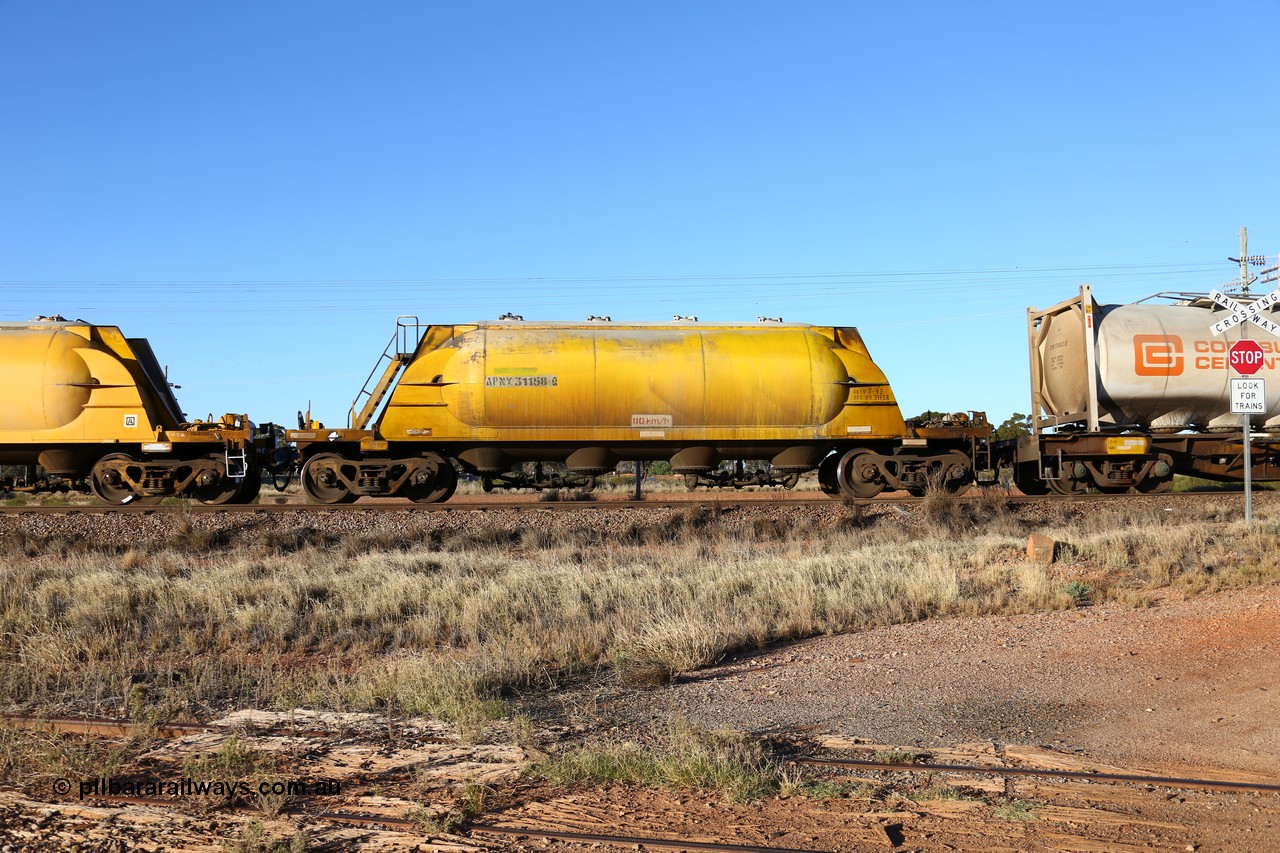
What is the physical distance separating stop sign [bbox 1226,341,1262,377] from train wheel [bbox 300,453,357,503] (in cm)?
1430

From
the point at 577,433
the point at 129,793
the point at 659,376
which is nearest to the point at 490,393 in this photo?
the point at 577,433

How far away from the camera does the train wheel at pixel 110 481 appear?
57.0 ft

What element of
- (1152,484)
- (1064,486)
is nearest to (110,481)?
(1064,486)

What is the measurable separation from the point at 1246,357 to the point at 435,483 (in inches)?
522

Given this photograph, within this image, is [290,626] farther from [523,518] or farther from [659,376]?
[659,376]

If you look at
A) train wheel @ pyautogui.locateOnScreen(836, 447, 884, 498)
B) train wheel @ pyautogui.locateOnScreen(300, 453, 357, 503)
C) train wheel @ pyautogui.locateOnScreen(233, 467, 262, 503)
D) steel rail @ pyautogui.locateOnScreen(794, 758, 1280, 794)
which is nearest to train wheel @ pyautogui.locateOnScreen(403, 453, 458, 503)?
train wheel @ pyautogui.locateOnScreen(300, 453, 357, 503)

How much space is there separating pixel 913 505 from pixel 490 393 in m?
7.45

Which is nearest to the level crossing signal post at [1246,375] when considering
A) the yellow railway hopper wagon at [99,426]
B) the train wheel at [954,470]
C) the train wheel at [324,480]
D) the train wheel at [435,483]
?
the train wheel at [954,470]

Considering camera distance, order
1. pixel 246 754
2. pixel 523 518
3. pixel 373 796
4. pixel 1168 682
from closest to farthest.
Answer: pixel 373 796, pixel 246 754, pixel 1168 682, pixel 523 518

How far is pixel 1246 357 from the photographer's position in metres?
15.5

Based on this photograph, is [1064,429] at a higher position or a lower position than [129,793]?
higher

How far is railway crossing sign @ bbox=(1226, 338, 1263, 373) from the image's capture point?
1499 centimetres

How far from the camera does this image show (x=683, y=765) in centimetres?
503

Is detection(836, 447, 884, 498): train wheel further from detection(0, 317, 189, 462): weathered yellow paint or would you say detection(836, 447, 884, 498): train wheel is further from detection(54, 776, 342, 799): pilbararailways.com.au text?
detection(54, 776, 342, 799): pilbararailways.com.au text
